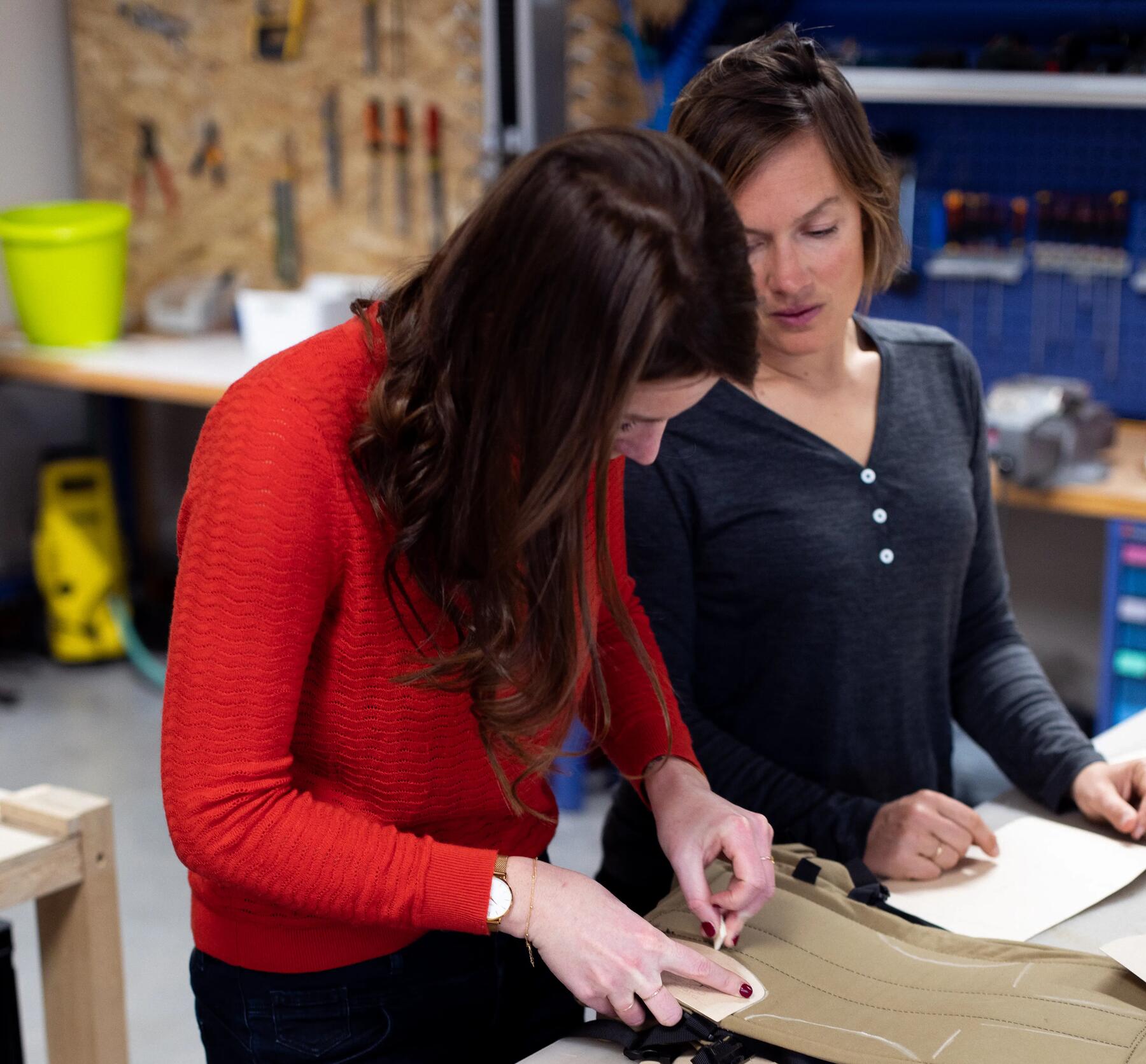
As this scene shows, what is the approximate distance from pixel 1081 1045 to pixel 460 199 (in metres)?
3.23

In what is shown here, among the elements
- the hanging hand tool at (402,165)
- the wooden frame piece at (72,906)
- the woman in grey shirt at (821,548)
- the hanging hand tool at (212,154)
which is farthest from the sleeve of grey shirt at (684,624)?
the hanging hand tool at (212,154)

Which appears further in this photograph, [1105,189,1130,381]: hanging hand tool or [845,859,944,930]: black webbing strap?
[1105,189,1130,381]: hanging hand tool

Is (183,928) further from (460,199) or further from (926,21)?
(926,21)

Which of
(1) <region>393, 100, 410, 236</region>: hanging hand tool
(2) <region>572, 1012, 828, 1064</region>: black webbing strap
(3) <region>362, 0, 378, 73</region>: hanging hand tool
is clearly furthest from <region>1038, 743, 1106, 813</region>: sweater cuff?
(3) <region>362, 0, 378, 73</region>: hanging hand tool

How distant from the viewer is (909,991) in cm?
96

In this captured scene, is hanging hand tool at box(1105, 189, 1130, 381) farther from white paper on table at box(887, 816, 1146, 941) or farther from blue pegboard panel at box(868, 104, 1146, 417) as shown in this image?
white paper on table at box(887, 816, 1146, 941)

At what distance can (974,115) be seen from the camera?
318cm

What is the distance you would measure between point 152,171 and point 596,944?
3.96 meters

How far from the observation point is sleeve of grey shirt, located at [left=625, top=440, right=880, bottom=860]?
49.5 inches

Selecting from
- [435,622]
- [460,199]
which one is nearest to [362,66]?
[460,199]

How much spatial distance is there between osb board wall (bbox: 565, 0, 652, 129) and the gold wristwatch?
2763mm

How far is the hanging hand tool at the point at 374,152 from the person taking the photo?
12.6 ft

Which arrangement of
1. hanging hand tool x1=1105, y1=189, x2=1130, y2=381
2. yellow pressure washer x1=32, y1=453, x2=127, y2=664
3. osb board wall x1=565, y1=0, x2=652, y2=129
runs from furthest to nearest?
1. yellow pressure washer x1=32, y1=453, x2=127, y2=664
2. osb board wall x1=565, y1=0, x2=652, y2=129
3. hanging hand tool x1=1105, y1=189, x2=1130, y2=381

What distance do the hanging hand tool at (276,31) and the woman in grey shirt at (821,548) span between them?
3.00m
